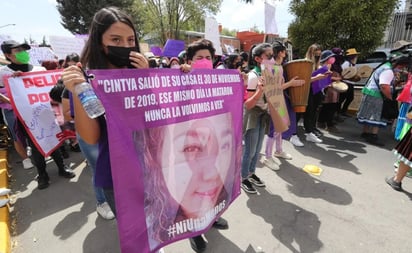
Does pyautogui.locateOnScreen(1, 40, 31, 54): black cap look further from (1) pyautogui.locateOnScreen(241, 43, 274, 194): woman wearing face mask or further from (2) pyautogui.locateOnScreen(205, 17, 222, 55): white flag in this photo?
(1) pyautogui.locateOnScreen(241, 43, 274, 194): woman wearing face mask

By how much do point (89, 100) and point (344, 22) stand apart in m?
8.15

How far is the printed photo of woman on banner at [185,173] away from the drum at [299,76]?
176 centimetres

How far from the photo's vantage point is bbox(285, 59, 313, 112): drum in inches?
122

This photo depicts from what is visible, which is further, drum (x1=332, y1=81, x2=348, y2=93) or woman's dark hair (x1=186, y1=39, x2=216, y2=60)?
drum (x1=332, y1=81, x2=348, y2=93)

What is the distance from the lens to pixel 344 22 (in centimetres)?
692

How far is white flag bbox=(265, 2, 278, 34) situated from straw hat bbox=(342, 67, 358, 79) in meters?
2.42

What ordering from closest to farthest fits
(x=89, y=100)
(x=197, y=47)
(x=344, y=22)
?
(x=89, y=100) < (x=197, y=47) < (x=344, y=22)

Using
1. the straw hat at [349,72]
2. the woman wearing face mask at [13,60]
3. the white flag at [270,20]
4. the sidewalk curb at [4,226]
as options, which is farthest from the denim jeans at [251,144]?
the straw hat at [349,72]

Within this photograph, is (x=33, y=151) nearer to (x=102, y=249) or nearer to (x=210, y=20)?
(x=102, y=249)

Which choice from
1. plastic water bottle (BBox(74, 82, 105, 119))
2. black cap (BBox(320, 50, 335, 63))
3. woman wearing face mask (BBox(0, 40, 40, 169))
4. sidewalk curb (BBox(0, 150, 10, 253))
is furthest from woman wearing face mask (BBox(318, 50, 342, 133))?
sidewalk curb (BBox(0, 150, 10, 253))

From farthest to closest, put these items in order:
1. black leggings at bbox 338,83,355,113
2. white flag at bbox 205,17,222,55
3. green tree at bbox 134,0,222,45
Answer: green tree at bbox 134,0,222,45 < black leggings at bbox 338,83,355,113 < white flag at bbox 205,17,222,55

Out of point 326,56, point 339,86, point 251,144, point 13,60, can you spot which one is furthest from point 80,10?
point 251,144

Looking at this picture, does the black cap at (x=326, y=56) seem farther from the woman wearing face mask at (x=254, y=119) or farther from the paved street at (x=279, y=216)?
the woman wearing face mask at (x=254, y=119)

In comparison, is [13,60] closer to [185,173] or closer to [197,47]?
[197,47]
